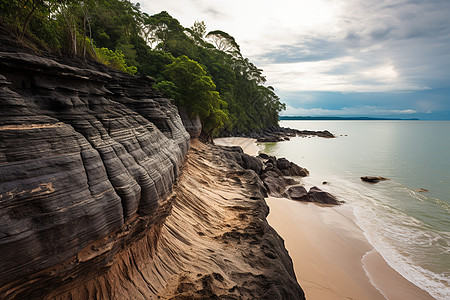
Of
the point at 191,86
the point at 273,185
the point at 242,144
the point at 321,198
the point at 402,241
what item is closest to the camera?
the point at 402,241

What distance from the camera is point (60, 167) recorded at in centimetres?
371

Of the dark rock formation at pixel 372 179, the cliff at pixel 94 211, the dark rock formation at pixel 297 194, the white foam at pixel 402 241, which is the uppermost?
the cliff at pixel 94 211

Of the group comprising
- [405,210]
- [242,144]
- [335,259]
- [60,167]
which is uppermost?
[60,167]

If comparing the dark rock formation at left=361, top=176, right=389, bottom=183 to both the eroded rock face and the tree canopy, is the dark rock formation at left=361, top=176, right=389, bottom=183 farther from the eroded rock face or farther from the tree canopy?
the eroded rock face

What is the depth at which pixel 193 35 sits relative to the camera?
164 ft

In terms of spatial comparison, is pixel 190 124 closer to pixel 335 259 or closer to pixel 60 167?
pixel 335 259

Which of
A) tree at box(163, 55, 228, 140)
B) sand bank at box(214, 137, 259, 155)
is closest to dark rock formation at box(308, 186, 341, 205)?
tree at box(163, 55, 228, 140)

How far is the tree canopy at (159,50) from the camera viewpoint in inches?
261

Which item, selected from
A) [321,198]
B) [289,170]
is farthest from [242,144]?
[321,198]

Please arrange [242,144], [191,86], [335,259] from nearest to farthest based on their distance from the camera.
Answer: [335,259] < [191,86] < [242,144]

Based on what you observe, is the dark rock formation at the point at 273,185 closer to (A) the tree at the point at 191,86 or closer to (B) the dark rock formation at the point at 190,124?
(B) the dark rock formation at the point at 190,124

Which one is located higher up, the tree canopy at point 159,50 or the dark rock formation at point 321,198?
the tree canopy at point 159,50

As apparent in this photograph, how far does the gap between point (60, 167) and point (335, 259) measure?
10229 millimetres

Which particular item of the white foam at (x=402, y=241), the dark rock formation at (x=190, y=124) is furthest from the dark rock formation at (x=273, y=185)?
the dark rock formation at (x=190, y=124)
